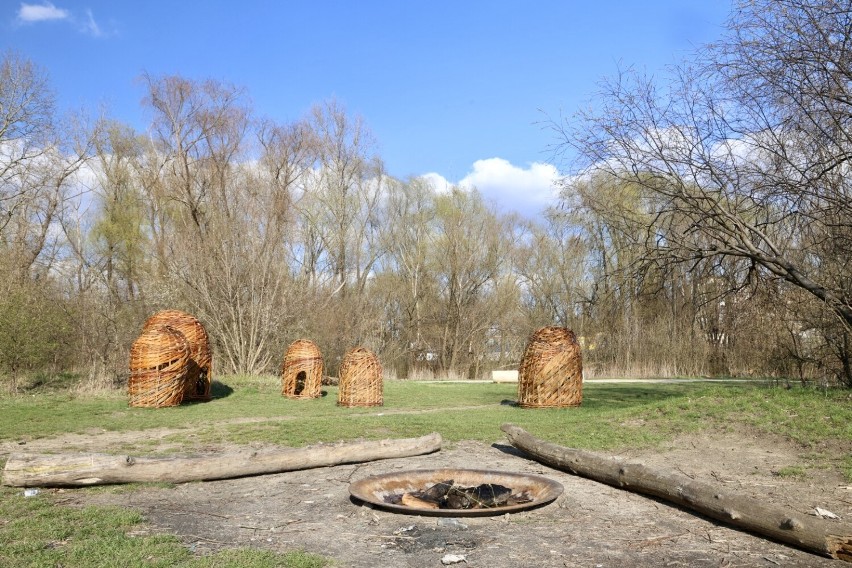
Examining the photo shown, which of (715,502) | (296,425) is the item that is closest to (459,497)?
(715,502)

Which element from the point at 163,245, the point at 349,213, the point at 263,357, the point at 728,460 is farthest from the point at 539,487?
the point at 349,213

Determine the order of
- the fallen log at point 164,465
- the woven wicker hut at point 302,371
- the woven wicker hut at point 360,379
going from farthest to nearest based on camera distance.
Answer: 1. the woven wicker hut at point 302,371
2. the woven wicker hut at point 360,379
3. the fallen log at point 164,465

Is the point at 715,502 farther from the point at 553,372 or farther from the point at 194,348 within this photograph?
the point at 194,348

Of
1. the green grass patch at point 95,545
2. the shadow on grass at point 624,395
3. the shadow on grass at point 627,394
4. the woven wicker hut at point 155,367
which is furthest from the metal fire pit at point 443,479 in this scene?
the woven wicker hut at point 155,367

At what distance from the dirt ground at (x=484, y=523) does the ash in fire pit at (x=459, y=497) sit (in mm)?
298

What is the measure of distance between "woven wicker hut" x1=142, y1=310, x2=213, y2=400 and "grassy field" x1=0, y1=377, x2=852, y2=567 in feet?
2.60

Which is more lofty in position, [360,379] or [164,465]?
[360,379]

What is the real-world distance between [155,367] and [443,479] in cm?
1001

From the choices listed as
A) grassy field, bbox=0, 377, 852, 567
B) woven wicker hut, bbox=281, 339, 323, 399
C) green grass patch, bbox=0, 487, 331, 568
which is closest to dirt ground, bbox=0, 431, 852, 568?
green grass patch, bbox=0, 487, 331, 568

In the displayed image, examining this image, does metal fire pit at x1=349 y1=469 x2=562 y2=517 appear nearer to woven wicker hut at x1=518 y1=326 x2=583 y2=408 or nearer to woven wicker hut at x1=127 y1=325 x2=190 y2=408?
woven wicker hut at x1=518 y1=326 x2=583 y2=408

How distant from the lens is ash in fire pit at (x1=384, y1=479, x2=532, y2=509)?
5.95 meters

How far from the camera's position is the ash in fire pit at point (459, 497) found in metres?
5.95

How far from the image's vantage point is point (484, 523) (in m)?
5.52

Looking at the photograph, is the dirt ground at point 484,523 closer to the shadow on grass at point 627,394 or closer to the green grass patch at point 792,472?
the green grass patch at point 792,472
